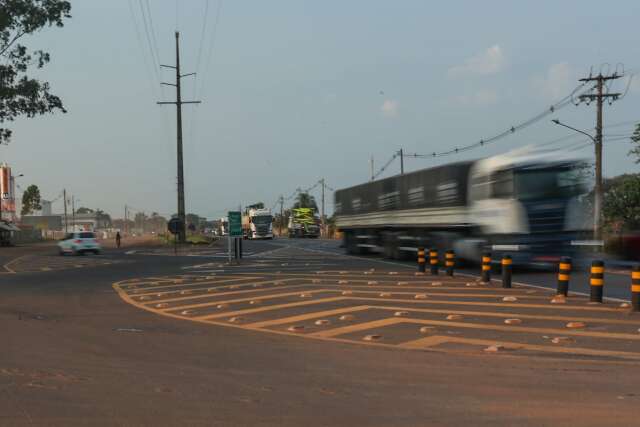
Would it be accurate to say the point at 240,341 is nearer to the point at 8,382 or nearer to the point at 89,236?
the point at 8,382

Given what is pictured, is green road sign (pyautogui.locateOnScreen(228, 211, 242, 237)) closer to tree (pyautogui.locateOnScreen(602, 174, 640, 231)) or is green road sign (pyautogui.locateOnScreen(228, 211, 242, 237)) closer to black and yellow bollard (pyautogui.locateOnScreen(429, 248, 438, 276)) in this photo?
black and yellow bollard (pyautogui.locateOnScreen(429, 248, 438, 276))

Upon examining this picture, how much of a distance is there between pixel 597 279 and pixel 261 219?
61972 mm

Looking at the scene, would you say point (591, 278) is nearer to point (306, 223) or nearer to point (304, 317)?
point (304, 317)

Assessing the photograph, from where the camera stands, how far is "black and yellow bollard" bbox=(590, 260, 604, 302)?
12.4 m

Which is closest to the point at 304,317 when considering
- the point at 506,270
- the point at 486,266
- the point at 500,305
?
the point at 500,305

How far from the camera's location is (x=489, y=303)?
13305mm

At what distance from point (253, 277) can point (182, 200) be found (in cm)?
3080

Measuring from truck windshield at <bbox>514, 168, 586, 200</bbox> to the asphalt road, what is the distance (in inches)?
183

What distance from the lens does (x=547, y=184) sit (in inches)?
776

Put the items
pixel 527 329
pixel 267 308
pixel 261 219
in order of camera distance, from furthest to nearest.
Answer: pixel 261 219
pixel 267 308
pixel 527 329

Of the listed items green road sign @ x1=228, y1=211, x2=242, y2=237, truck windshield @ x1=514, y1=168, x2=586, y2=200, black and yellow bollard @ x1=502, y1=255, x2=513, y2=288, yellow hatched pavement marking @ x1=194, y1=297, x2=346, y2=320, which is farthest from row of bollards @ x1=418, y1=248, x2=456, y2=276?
green road sign @ x1=228, y1=211, x2=242, y2=237

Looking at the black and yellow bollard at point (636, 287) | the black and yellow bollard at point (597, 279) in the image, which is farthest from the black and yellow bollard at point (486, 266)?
the black and yellow bollard at point (636, 287)

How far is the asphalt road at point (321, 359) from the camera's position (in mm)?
5840

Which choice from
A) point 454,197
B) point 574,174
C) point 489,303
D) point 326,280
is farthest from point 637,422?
point 454,197
